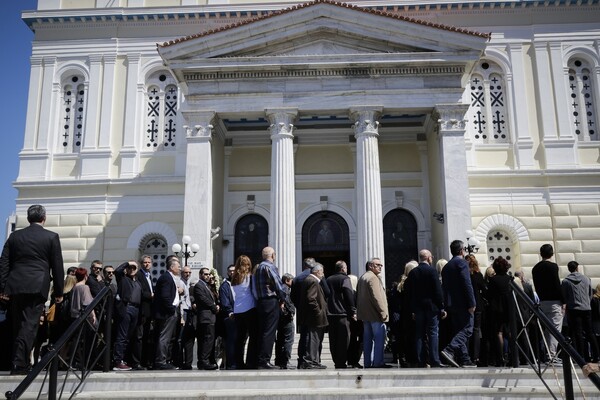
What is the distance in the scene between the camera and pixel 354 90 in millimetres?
18234

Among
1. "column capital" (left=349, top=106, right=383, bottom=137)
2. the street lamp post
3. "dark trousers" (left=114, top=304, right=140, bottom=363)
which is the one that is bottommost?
"dark trousers" (left=114, top=304, right=140, bottom=363)

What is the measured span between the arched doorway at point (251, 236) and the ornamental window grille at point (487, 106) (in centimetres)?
805

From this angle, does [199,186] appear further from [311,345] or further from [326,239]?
[311,345]

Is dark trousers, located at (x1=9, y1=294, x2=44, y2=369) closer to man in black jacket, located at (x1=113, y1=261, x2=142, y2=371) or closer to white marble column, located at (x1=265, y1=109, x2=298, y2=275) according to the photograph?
man in black jacket, located at (x1=113, y1=261, x2=142, y2=371)

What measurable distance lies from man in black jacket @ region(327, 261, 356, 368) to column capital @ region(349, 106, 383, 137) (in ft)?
26.1

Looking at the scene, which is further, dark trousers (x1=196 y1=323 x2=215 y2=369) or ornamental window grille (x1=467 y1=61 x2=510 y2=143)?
ornamental window grille (x1=467 y1=61 x2=510 y2=143)

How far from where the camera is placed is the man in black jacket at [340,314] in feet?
33.6

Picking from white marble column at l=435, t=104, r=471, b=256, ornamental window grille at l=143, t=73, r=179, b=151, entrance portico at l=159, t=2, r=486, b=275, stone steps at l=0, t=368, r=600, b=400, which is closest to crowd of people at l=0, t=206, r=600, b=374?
stone steps at l=0, t=368, r=600, b=400

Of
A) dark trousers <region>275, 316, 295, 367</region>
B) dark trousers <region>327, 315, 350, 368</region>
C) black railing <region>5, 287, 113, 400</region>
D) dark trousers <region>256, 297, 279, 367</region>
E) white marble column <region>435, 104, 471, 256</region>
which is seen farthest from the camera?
white marble column <region>435, 104, 471, 256</region>

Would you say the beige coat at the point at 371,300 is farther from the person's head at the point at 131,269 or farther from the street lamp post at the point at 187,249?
the street lamp post at the point at 187,249

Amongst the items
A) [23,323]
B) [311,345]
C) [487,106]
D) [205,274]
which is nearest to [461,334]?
[311,345]

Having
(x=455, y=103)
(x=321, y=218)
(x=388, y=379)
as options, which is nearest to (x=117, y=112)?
(x=321, y=218)

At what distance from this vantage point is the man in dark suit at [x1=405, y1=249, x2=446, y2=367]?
9.74m

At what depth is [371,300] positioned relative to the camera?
10305 mm
